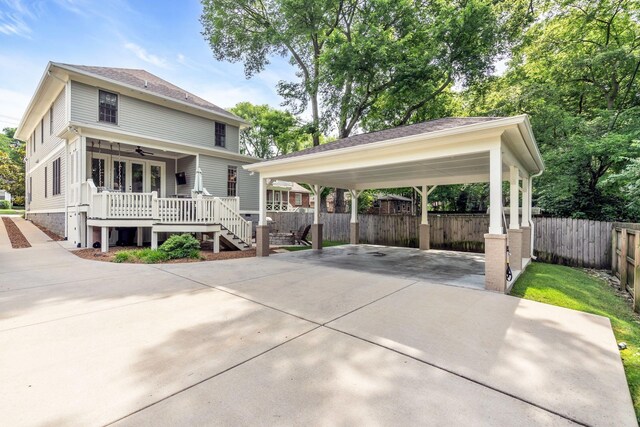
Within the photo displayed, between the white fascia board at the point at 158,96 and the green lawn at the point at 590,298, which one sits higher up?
the white fascia board at the point at 158,96

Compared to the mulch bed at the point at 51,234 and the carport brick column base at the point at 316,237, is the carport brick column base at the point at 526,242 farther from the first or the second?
the mulch bed at the point at 51,234

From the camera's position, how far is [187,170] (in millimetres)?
14398

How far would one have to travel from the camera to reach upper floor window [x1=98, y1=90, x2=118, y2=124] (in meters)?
11.7

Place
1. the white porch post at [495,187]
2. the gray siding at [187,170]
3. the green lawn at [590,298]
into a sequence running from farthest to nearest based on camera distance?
the gray siding at [187,170] → the white porch post at [495,187] → the green lawn at [590,298]

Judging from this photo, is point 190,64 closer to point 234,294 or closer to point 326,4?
point 326,4

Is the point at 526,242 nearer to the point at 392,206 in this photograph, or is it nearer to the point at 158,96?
the point at 158,96

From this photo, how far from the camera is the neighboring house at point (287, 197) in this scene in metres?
25.7

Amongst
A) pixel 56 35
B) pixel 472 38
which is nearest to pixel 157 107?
pixel 56 35

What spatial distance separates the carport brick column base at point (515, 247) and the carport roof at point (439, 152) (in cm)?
183

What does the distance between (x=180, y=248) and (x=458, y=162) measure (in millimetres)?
8519

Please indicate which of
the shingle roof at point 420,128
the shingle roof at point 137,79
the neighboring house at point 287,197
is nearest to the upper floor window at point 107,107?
the shingle roof at point 137,79

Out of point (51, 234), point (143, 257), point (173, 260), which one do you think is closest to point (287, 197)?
point (51, 234)

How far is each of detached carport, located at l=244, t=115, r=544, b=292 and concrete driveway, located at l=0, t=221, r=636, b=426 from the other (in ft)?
5.93

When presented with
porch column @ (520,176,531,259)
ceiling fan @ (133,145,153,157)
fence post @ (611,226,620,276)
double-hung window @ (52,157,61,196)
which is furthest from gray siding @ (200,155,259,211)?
fence post @ (611,226,620,276)
